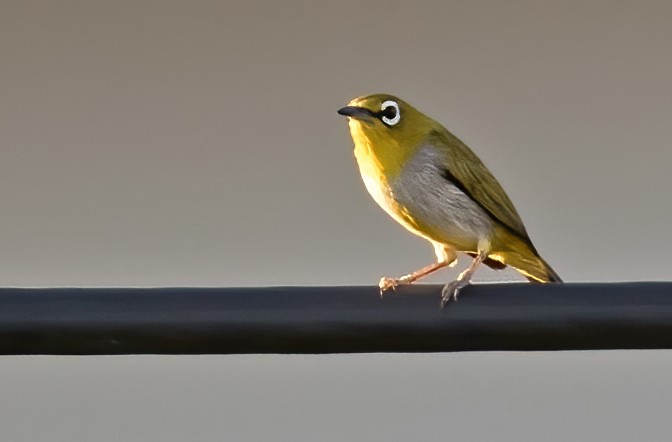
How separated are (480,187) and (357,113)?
375mm

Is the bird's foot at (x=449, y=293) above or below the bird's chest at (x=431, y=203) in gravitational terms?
below

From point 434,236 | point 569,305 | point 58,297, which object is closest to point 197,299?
point 58,297

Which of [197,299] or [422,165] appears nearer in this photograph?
[197,299]

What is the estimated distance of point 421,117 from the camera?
348 centimetres

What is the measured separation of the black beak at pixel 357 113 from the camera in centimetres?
334

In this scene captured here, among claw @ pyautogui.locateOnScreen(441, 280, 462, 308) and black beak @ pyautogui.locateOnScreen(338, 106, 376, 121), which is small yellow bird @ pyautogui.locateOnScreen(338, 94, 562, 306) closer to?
black beak @ pyautogui.locateOnScreen(338, 106, 376, 121)

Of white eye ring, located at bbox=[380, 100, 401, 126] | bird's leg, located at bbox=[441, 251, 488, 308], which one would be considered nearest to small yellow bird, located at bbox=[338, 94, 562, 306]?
white eye ring, located at bbox=[380, 100, 401, 126]

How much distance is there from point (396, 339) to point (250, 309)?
263 millimetres

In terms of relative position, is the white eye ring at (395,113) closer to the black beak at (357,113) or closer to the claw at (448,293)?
the black beak at (357,113)

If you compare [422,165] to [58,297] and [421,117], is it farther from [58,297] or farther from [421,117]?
[58,297]

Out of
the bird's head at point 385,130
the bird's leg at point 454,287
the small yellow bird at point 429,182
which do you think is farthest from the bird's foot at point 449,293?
the bird's head at point 385,130

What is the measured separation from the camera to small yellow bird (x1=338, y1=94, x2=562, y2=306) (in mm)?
3332

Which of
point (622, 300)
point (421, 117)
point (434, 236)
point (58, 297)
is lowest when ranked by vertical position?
point (622, 300)

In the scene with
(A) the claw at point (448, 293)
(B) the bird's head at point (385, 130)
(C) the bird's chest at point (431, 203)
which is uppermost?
(B) the bird's head at point (385, 130)
